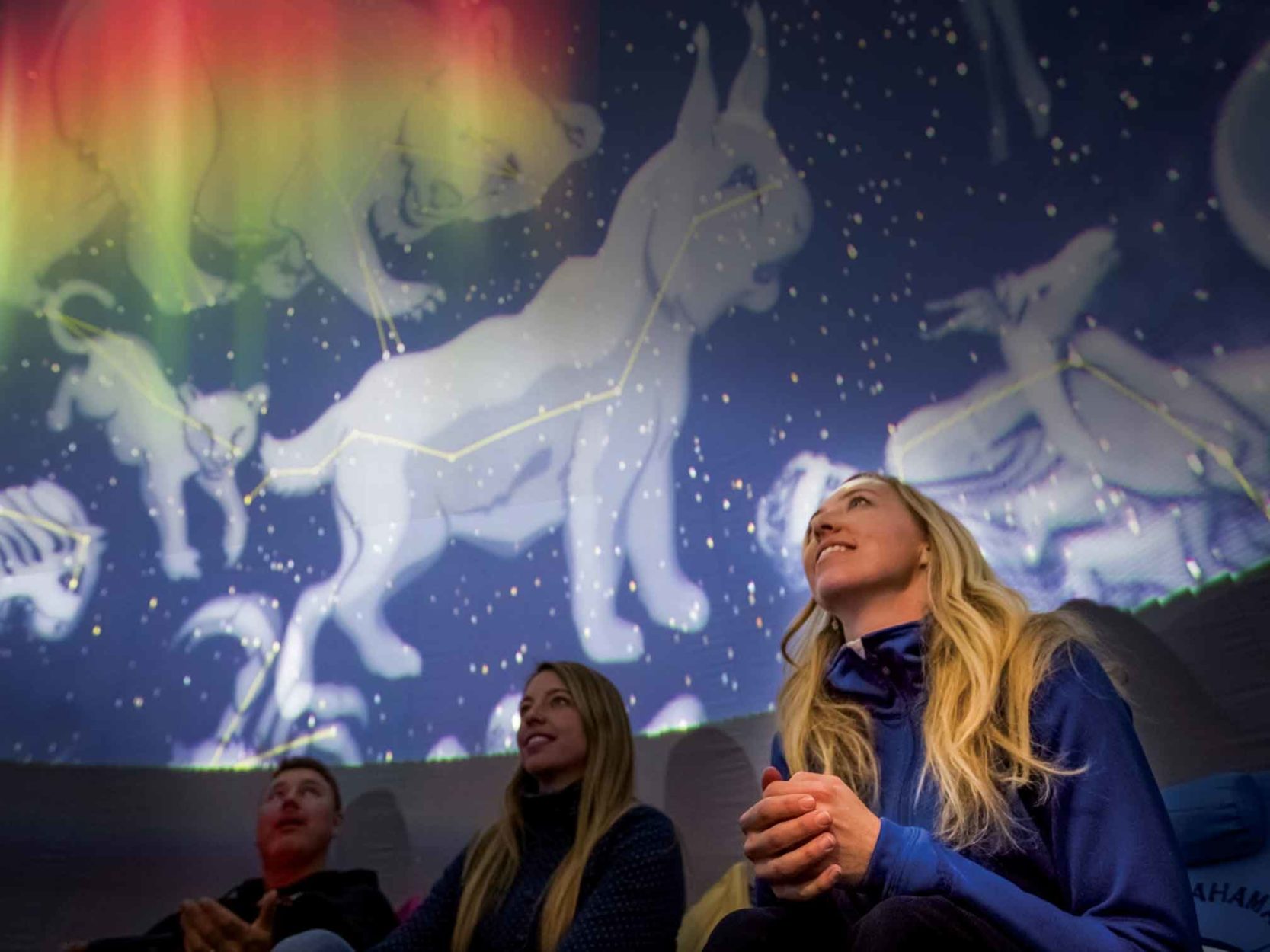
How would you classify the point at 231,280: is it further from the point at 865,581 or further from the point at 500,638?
the point at 865,581

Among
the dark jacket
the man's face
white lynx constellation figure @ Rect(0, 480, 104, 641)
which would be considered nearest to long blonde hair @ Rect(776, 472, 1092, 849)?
the dark jacket

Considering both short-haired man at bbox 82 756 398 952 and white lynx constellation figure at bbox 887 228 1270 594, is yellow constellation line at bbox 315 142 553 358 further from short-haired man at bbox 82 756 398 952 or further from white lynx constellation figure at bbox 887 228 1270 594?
white lynx constellation figure at bbox 887 228 1270 594

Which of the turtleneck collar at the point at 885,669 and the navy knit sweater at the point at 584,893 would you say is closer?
the turtleneck collar at the point at 885,669

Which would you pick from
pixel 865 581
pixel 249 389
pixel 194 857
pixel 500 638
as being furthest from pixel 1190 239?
pixel 194 857

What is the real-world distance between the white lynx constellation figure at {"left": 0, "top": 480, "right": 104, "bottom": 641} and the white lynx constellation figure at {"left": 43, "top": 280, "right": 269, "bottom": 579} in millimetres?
161

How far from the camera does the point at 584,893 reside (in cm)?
175

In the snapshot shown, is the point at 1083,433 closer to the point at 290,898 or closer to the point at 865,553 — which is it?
the point at 865,553

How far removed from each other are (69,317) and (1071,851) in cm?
273

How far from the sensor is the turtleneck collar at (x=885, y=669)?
1378 mm

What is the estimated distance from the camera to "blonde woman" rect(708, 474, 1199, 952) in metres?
1.07

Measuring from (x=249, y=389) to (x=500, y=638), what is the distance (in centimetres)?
94

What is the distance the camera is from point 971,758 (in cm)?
122

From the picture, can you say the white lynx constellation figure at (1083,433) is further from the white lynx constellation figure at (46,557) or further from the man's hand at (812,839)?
the white lynx constellation figure at (46,557)

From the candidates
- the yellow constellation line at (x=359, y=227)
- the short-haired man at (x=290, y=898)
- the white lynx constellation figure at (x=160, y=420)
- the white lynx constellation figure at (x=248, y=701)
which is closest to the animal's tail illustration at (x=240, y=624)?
the white lynx constellation figure at (x=248, y=701)
